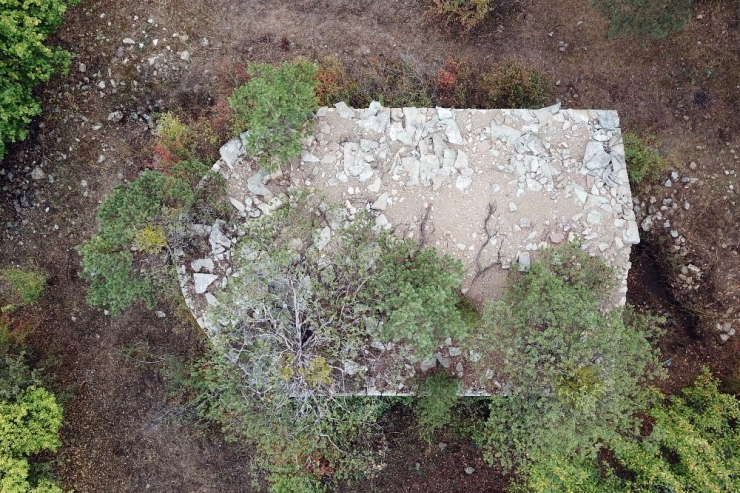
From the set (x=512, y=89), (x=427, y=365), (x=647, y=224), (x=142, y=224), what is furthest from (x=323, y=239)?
(x=647, y=224)

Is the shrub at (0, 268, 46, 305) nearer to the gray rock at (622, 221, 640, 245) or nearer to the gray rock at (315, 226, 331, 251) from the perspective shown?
the gray rock at (315, 226, 331, 251)

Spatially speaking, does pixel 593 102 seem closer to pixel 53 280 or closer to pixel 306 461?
pixel 306 461

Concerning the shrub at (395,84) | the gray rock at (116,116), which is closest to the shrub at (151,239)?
the gray rock at (116,116)

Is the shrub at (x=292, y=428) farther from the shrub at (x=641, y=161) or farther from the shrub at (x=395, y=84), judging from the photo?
the shrub at (x=641, y=161)

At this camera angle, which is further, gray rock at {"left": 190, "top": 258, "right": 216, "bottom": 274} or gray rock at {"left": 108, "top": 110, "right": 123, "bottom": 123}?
gray rock at {"left": 108, "top": 110, "right": 123, "bottom": 123}

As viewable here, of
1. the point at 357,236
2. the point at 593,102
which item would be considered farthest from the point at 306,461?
the point at 593,102

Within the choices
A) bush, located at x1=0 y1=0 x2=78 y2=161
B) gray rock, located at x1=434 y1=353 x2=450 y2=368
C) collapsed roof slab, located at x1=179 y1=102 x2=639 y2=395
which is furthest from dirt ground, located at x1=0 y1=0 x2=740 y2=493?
gray rock, located at x1=434 y1=353 x2=450 y2=368
